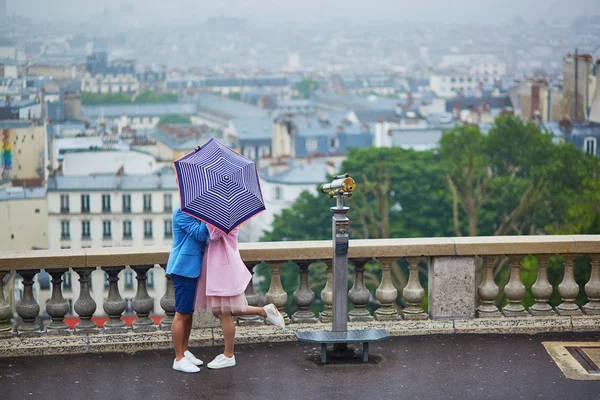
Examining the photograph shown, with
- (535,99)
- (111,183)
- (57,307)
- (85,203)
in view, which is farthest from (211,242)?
(535,99)

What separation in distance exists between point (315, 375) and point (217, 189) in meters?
1.55

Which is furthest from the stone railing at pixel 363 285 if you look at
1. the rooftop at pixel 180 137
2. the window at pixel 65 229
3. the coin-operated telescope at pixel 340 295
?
the rooftop at pixel 180 137

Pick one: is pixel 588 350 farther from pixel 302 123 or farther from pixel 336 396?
pixel 302 123

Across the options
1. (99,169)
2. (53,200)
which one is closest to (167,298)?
(53,200)

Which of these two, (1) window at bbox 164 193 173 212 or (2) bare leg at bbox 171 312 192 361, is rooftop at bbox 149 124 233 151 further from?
(2) bare leg at bbox 171 312 192 361

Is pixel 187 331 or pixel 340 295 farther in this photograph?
pixel 340 295

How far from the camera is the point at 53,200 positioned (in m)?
80.8

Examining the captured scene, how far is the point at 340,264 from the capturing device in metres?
8.63

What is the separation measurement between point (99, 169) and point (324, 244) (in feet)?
269

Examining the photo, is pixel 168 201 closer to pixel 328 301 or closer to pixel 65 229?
pixel 65 229

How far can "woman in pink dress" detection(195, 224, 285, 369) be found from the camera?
8.41 meters

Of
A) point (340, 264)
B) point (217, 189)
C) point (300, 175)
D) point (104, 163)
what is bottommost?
point (300, 175)

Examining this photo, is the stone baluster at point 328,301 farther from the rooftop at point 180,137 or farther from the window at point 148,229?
the rooftop at point 180,137

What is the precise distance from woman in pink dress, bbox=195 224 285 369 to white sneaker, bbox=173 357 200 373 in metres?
0.15
